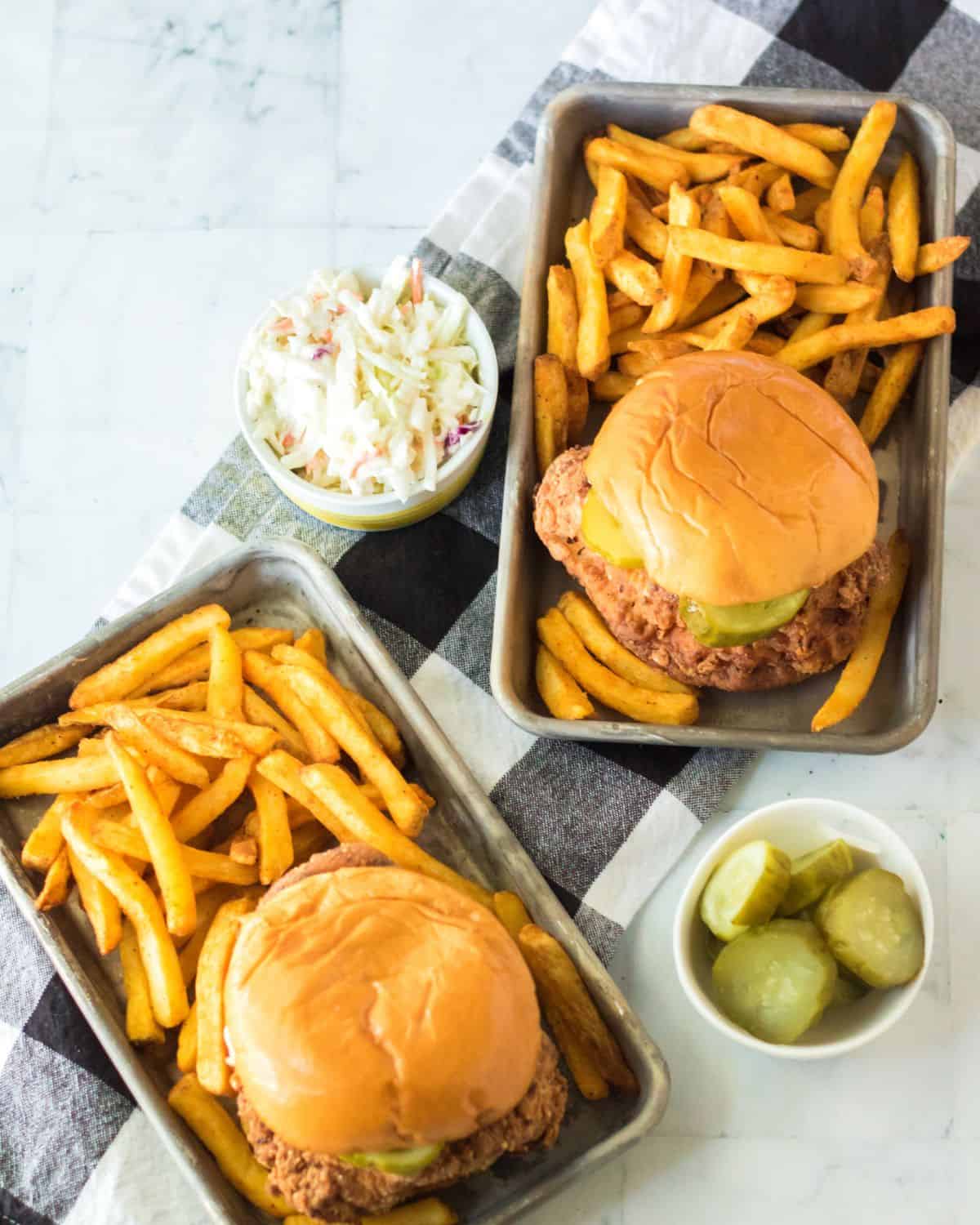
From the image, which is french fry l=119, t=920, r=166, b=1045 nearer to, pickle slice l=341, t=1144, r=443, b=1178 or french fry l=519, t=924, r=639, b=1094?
pickle slice l=341, t=1144, r=443, b=1178

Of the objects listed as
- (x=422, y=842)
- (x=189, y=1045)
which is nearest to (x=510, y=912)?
(x=422, y=842)

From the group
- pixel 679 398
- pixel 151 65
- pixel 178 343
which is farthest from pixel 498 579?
pixel 151 65

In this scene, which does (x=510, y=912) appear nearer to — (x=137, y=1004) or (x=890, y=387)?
(x=137, y=1004)

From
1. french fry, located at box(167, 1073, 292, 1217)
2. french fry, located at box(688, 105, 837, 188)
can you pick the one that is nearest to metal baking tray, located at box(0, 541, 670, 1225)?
french fry, located at box(167, 1073, 292, 1217)

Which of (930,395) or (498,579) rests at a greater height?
(930,395)

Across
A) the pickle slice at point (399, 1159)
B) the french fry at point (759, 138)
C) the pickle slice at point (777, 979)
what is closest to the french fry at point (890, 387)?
the french fry at point (759, 138)

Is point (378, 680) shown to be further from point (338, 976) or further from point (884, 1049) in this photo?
point (884, 1049)
